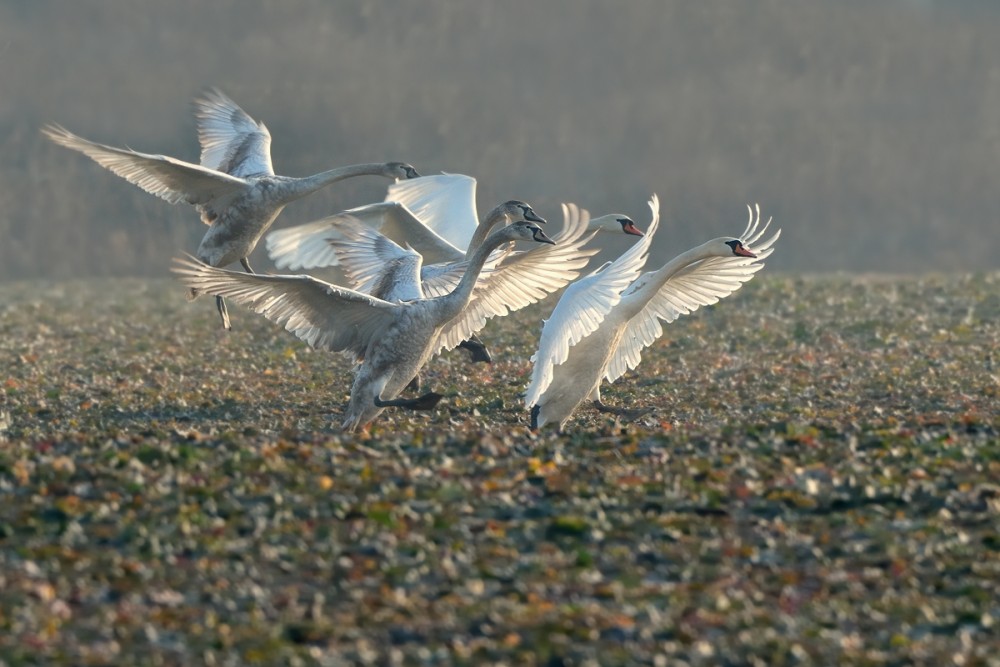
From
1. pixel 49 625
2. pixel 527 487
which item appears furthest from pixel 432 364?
pixel 49 625

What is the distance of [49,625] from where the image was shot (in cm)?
847

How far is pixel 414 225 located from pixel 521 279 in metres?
2.67

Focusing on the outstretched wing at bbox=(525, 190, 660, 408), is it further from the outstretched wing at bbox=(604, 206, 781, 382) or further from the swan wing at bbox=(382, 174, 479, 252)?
the swan wing at bbox=(382, 174, 479, 252)

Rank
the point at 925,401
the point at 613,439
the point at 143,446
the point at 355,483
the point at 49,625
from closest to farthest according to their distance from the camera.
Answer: the point at 49,625, the point at 355,483, the point at 143,446, the point at 613,439, the point at 925,401

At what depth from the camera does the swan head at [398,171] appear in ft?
61.7

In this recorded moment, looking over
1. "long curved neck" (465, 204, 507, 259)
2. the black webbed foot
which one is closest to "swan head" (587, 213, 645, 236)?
"long curved neck" (465, 204, 507, 259)

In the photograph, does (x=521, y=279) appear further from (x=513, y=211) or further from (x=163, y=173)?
(x=163, y=173)

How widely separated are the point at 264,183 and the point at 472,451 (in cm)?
630

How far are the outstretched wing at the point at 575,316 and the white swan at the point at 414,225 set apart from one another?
3.37 meters

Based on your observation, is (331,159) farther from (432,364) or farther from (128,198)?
(432,364)

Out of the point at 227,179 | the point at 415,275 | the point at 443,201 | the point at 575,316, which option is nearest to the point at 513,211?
the point at 415,275

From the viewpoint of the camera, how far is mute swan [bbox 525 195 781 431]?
13359 mm

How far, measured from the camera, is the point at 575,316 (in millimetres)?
13391

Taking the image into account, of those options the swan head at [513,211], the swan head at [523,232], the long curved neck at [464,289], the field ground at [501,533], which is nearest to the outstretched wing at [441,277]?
the swan head at [513,211]
